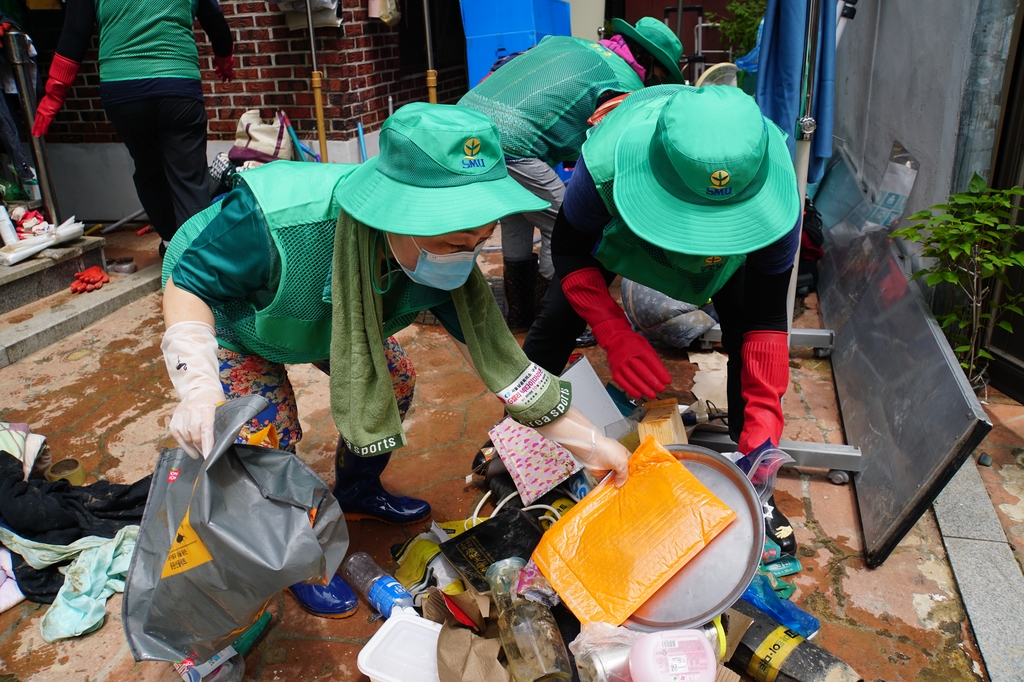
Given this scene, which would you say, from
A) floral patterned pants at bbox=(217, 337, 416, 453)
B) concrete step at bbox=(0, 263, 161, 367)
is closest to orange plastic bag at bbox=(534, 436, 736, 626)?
floral patterned pants at bbox=(217, 337, 416, 453)

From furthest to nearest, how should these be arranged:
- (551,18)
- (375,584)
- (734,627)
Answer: (551,18) < (375,584) < (734,627)

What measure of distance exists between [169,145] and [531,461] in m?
3.42

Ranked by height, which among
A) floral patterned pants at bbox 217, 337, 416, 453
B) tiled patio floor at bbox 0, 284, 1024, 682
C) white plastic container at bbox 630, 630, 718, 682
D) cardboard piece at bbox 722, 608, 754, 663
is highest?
floral patterned pants at bbox 217, 337, 416, 453

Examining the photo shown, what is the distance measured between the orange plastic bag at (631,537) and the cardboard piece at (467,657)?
0.81 feet

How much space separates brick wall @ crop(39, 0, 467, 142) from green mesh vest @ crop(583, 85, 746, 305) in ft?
12.3

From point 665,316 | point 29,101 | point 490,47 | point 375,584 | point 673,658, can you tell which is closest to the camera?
point 673,658

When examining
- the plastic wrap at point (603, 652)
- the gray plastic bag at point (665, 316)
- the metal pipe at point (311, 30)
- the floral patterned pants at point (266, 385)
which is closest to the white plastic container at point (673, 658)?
the plastic wrap at point (603, 652)

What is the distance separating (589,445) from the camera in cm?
207

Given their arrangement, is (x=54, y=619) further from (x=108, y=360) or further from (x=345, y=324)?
(x=108, y=360)

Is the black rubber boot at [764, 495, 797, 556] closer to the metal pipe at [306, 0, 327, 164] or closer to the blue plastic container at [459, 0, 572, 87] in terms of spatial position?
the metal pipe at [306, 0, 327, 164]

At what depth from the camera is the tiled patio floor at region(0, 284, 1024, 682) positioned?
224 cm

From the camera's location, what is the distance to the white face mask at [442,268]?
1860 mm

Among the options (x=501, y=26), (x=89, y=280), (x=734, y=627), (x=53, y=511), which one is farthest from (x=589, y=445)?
(x=501, y=26)

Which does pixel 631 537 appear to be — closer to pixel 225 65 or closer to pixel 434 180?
pixel 434 180
